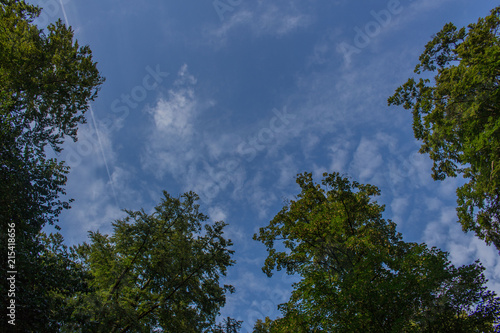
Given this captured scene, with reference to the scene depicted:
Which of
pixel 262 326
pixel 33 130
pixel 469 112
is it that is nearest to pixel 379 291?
pixel 469 112

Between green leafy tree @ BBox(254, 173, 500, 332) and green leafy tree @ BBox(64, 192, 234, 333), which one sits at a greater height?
green leafy tree @ BBox(64, 192, 234, 333)

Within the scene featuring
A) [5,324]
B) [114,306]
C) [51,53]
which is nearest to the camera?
[5,324]

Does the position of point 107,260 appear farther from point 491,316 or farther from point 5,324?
point 491,316

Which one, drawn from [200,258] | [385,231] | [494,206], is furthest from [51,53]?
[494,206]

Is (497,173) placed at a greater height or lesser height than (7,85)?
lesser

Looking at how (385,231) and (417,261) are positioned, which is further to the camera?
(385,231)

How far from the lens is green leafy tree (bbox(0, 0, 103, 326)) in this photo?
25.2ft

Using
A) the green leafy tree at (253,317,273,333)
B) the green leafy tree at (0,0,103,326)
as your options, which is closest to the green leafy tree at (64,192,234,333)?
the green leafy tree at (0,0,103,326)

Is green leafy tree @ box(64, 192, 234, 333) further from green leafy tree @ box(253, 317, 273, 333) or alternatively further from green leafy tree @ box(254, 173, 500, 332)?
green leafy tree @ box(253, 317, 273, 333)

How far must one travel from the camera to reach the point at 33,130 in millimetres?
11859

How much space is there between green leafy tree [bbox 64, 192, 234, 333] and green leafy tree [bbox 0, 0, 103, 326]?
4092mm

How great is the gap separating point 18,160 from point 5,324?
19.1ft

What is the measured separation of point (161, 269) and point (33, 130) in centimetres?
979

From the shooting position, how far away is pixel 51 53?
13.1m
